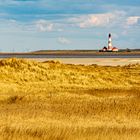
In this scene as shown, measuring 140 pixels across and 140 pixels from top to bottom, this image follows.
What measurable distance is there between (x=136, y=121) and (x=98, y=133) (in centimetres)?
390

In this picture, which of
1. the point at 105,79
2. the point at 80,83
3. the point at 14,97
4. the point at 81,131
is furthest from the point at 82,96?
the point at 81,131

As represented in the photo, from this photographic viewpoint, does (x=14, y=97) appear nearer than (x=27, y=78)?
Yes

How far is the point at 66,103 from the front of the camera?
2075 cm

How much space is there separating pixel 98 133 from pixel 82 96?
12.0 m

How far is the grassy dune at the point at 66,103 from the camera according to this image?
1221cm

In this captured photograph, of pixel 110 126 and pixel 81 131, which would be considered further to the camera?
Answer: pixel 110 126

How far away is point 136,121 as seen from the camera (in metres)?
15.7

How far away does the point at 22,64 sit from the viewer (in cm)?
3195

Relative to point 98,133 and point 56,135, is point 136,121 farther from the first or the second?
point 56,135

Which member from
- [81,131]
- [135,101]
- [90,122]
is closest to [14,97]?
[135,101]

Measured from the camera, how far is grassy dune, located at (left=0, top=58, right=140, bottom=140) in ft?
40.1

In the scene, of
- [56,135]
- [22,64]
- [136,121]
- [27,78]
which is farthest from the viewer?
[22,64]

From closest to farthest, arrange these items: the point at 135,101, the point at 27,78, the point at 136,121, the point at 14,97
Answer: the point at 136,121
the point at 135,101
the point at 14,97
the point at 27,78

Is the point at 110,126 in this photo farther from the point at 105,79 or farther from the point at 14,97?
the point at 105,79
